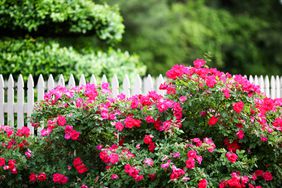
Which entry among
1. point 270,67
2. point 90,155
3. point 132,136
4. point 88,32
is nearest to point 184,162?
point 132,136

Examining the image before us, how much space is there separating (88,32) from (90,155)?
128 inches

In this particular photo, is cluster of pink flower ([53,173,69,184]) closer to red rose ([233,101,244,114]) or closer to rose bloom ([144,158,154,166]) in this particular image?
rose bloom ([144,158,154,166])

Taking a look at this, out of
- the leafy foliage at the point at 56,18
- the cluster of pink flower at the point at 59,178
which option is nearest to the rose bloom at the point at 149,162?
the cluster of pink flower at the point at 59,178

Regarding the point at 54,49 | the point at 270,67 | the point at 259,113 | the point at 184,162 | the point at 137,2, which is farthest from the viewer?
the point at 270,67

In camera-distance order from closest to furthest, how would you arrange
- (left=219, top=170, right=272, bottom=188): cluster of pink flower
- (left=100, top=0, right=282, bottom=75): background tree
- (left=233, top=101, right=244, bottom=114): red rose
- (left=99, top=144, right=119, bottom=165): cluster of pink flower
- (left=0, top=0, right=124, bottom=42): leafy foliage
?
(left=219, top=170, right=272, bottom=188): cluster of pink flower
(left=99, top=144, right=119, bottom=165): cluster of pink flower
(left=233, top=101, right=244, bottom=114): red rose
(left=0, top=0, right=124, bottom=42): leafy foliage
(left=100, top=0, right=282, bottom=75): background tree

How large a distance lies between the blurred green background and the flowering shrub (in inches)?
99.7

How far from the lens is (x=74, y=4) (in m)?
7.62

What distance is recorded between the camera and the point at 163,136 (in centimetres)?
495

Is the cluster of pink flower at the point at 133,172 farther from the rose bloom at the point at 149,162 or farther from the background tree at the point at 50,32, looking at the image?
the background tree at the point at 50,32

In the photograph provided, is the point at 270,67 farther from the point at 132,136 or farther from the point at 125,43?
the point at 132,136

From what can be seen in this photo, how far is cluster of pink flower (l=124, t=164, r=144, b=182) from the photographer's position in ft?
14.5

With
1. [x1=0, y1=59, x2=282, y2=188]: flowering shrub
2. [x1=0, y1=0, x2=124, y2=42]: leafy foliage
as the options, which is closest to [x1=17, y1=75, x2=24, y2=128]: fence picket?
[x1=0, y1=0, x2=124, y2=42]: leafy foliage

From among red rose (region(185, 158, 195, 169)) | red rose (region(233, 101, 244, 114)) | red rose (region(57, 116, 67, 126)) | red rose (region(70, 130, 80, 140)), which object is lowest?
red rose (region(185, 158, 195, 169))

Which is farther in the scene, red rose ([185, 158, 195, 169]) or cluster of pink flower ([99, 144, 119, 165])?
cluster of pink flower ([99, 144, 119, 165])
